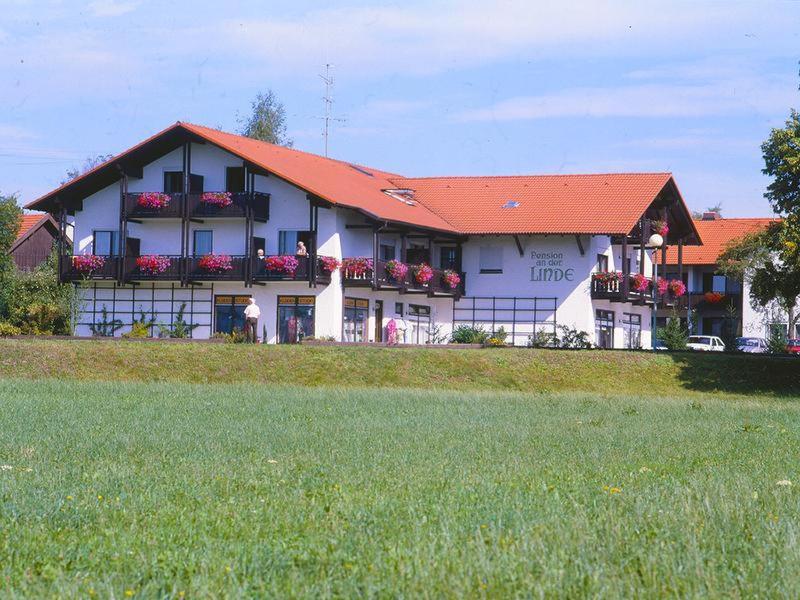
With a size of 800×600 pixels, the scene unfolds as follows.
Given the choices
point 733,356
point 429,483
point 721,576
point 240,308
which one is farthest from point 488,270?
point 721,576

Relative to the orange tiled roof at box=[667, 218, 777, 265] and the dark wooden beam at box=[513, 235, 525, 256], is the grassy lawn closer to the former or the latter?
the dark wooden beam at box=[513, 235, 525, 256]

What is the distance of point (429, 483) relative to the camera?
12367mm

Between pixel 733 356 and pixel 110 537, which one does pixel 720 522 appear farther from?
pixel 733 356

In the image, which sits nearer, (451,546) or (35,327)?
(451,546)

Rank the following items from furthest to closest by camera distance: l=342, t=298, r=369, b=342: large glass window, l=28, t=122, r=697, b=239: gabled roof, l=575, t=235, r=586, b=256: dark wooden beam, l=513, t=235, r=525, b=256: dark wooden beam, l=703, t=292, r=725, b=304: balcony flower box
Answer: l=703, t=292, r=725, b=304: balcony flower box, l=513, t=235, r=525, b=256: dark wooden beam, l=575, t=235, r=586, b=256: dark wooden beam, l=28, t=122, r=697, b=239: gabled roof, l=342, t=298, r=369, b=342: large glass window

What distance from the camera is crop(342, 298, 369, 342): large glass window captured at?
57156mm

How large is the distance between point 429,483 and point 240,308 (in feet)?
151

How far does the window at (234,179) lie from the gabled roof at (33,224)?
26.2 metres

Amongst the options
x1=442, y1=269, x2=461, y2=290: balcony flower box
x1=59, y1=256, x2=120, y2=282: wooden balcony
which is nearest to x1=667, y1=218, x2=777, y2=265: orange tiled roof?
x1=442, y1=269, x2=461, y2=290: balcony flower box

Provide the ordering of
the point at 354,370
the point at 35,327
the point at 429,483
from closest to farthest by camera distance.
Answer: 1. the point at 429,483
2. the point at 354,370
3. the point at 35,327

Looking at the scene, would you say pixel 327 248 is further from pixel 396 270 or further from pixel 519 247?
pixel 519 247

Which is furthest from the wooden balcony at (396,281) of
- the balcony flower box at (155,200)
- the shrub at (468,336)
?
the balcony flower box at (155,200)

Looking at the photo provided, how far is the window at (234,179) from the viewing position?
191 ft

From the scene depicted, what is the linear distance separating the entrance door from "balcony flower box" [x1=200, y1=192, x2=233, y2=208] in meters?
8.09
